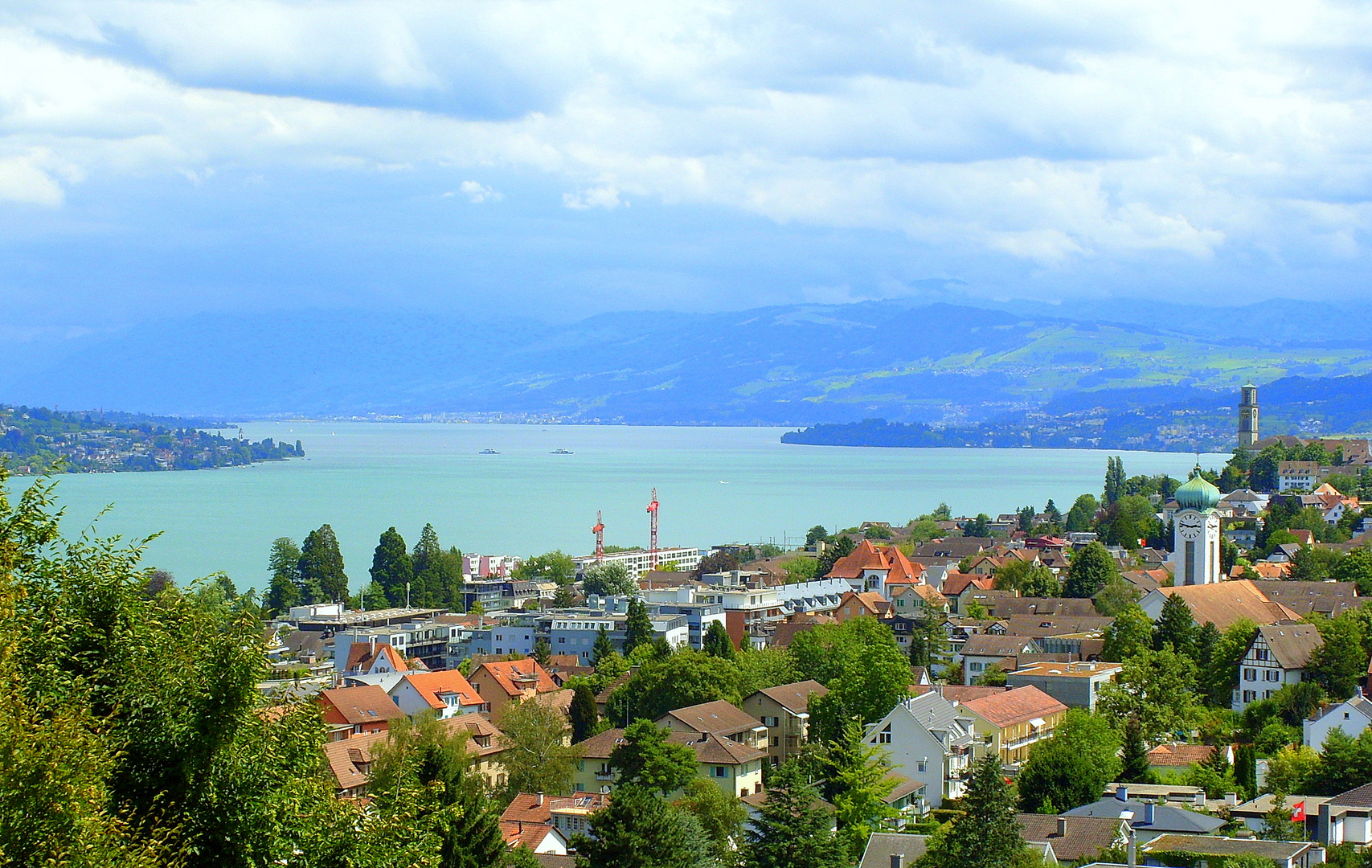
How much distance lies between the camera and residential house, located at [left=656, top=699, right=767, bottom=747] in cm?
2705

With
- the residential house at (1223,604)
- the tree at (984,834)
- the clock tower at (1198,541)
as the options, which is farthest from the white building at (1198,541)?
the tree at (984,834)

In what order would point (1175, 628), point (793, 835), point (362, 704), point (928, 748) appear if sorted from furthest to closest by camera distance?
1. point (1175, 628)
2. point (362, 704)
3. point (928, 748)
4. point (793, 835)

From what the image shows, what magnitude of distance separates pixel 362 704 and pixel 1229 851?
16415 millimetres

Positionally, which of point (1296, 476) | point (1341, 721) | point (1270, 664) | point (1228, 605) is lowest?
point (1341, 721)

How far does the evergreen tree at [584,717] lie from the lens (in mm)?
28766

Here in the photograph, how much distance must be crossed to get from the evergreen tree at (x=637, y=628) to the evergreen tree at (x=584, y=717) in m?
7.93

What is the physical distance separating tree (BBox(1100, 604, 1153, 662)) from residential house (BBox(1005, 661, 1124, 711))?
4.01ft

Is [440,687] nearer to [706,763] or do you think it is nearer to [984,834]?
[706,763]

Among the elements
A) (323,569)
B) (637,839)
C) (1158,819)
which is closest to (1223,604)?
(1158,819)

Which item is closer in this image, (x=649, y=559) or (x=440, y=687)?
(x=440, y=687)

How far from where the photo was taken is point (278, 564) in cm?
5819

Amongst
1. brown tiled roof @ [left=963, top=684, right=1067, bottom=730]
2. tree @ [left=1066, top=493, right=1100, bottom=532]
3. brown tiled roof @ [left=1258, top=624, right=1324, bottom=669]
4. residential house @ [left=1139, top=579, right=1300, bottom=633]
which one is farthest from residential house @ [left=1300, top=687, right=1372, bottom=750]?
tree @ [left=1066, top=493, right=1100, bottom=532]

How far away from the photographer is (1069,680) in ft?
99.8

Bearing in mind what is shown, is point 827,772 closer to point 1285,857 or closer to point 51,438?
point 1285,857
